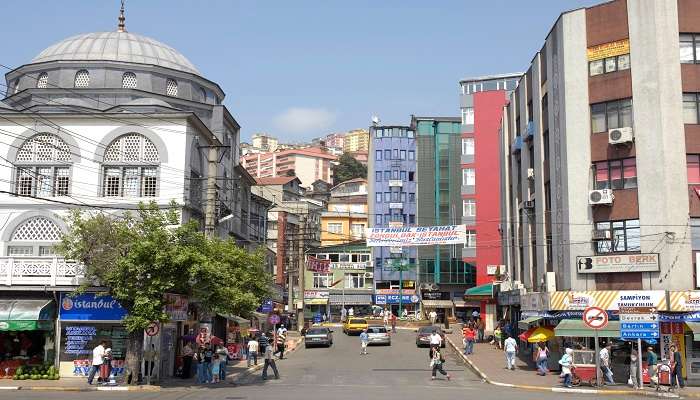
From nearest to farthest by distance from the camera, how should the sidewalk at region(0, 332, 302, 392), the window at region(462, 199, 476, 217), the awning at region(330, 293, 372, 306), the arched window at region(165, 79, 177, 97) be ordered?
1. the sidewalk at region(0, 332, 302, 392)
2. the arched window at region(165, 79, 177, 97)
3. the window at region(462, 199, 476, 217)
4. the awning at region(330, 293, 372, 306)

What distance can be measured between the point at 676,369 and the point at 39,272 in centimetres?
2408

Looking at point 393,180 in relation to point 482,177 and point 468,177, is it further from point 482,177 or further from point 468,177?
point 482,177

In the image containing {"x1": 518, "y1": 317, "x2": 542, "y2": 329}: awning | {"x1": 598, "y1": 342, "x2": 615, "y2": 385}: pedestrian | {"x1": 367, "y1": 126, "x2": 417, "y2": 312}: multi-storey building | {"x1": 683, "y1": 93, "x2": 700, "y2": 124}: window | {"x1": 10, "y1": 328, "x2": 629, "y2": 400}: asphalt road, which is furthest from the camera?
{"x1": 367, "y1": 126, "x2": 417, "y2": 312}: multi-storey building

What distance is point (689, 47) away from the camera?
30094 mm

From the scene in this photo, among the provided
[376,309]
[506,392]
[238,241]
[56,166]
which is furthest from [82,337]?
[376,309]

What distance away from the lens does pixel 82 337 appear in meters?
28.7

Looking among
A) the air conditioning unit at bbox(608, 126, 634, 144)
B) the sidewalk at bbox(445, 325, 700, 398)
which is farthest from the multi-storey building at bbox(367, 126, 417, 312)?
the air conditioning unit at bbox(608, 126, 634, 144)

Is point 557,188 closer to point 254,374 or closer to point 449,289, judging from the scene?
point 254,374

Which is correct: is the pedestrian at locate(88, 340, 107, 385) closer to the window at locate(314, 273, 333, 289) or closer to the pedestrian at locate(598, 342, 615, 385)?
the pedestrian at locate(598, 342, 615, 385)

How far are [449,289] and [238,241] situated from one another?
119ft

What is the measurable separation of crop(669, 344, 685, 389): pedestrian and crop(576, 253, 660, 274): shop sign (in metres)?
4.05

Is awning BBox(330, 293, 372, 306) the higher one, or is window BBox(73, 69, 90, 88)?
window BBox(73, 69, 90, 88)

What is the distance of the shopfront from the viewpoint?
2844cm

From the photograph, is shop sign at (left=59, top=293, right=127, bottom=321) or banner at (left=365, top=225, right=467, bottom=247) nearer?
shop sign at (left=59, top=293, right=127, bottom=321)
